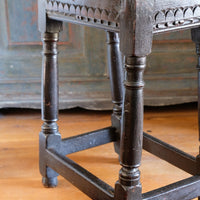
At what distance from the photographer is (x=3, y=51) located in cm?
163

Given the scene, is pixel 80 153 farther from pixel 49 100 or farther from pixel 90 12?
pixel 90 12

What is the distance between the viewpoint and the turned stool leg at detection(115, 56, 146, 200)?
2.35ft

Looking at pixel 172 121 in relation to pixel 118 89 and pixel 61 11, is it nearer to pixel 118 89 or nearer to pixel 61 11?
pixel 118 89

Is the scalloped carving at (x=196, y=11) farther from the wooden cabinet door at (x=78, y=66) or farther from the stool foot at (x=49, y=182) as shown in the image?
the wooden cabinet door at (x=78, y=66)

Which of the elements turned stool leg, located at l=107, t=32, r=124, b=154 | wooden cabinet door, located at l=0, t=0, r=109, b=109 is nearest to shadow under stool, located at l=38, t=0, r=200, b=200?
turned stool leg, located at l=107, t=32, r=124, b=154

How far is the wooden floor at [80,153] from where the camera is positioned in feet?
3.58

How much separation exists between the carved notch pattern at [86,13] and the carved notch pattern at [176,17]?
82mm

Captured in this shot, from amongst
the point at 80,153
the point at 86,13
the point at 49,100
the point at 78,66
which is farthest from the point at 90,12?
the point at 78,66

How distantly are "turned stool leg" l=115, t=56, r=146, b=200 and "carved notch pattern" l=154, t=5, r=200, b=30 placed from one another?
80 millimetres

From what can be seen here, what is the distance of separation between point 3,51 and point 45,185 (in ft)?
2.49

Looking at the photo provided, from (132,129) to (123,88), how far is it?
6.0 inches

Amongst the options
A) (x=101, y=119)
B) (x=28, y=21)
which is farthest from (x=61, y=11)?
(x=101, y=119)

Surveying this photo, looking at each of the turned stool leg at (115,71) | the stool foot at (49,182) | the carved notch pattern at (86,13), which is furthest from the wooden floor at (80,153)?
the carved notch pattern at (86,13)

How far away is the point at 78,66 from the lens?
5.46 ft
